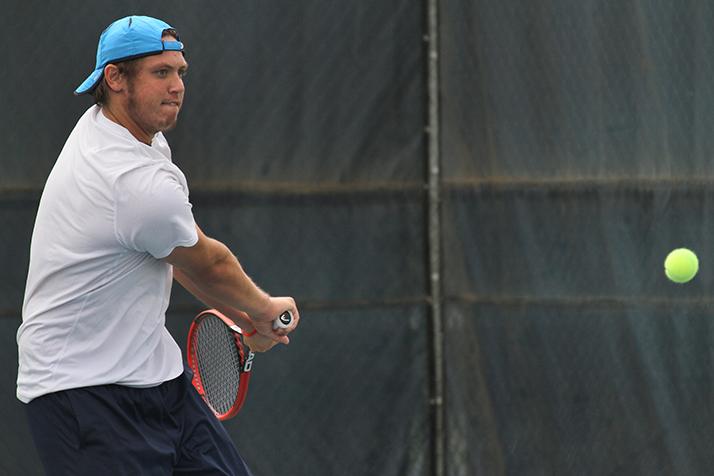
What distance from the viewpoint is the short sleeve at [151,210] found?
2633 mm

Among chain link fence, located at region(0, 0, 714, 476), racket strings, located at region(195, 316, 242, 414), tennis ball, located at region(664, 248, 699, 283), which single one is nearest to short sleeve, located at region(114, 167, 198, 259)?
racket strings, located at region(195, 316, 242, 414)

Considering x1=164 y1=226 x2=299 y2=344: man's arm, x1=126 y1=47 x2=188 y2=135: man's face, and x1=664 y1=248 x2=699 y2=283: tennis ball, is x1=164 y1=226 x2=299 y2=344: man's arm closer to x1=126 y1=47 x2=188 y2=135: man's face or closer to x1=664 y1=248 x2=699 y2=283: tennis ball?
x1=126 y1=47 x2=188 y2=135: man's face

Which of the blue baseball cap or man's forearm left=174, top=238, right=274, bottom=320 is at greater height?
the blue baseball cap

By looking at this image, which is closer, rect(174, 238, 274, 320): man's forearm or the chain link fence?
rect(174, 238, 274, 320): man's forearm

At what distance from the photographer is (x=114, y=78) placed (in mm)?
2832

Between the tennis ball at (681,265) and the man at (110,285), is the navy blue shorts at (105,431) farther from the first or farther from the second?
the tennis ball at (681,265)

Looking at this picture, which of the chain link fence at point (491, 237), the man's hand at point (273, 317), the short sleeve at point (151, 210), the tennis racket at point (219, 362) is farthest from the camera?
the chain link fence at point (491, 237)

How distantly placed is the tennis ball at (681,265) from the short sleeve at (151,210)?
2318 mm

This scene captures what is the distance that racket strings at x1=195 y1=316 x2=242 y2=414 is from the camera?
3.40m

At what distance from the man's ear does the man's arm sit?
380 millimetres

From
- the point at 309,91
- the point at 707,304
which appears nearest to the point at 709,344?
the point at 707,304

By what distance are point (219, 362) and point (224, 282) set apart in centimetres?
72

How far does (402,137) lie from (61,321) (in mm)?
1944

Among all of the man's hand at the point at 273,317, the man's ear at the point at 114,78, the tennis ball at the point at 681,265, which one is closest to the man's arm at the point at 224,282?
the man's hand at the point at 273,317
